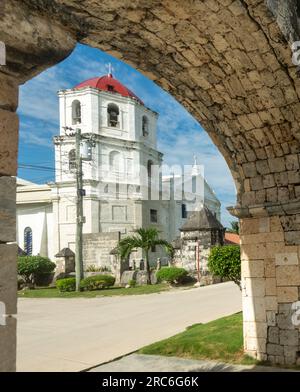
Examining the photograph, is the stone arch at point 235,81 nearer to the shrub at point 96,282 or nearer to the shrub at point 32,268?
the shrub at point 96,282

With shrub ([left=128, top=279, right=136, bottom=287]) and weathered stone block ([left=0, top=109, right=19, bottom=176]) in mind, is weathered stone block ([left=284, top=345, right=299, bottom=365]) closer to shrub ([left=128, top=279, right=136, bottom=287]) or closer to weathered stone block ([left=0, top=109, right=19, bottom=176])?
weathered stone block ([left=0, top=109, right=19, bottom=176])

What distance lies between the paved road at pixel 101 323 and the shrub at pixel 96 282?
3277 mm

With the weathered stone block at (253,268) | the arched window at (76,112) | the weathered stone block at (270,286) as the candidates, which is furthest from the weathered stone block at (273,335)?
the arched window at (76,112)

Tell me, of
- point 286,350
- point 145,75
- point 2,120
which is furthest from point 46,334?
point 2,120

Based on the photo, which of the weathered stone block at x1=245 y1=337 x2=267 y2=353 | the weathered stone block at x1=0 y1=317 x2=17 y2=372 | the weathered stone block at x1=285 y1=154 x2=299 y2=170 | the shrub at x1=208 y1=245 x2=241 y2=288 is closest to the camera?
the weathered stone block at x1=0 y1=317 x2=17 y2=372

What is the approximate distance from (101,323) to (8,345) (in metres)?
9.28

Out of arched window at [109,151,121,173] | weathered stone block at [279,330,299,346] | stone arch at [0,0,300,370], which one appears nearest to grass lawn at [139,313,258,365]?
stone arch at [0,0,300,370]

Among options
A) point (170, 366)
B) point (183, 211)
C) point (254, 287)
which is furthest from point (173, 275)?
point (183, 211)

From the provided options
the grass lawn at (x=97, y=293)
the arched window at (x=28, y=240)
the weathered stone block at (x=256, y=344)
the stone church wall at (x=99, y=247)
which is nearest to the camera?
the weathered stone block at (x=256, y=344)

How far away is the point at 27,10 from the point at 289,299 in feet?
18.2

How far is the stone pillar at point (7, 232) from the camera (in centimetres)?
236

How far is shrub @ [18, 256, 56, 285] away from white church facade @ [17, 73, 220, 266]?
661 cm

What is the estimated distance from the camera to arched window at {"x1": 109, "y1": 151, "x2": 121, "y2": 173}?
32906 mm

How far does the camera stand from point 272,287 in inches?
267
